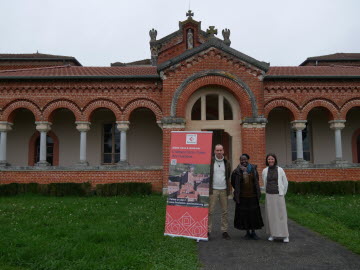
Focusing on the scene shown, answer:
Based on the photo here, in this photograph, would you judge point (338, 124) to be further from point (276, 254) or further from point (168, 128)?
point (276, 254)

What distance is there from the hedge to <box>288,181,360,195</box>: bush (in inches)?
244

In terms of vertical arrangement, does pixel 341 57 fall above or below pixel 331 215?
above

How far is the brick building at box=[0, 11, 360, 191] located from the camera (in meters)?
12.8

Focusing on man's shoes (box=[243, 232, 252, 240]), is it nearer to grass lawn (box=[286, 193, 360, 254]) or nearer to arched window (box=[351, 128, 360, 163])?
grass lawn (box=[286, 193, 360, 254])

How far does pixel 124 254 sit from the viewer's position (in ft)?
16.4

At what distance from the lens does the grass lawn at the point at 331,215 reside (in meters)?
6.55

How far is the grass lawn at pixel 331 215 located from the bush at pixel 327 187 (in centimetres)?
40

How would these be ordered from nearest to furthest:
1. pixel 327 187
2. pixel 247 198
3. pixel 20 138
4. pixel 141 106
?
pixel 247 198
pixel 327 187
pixel 141 106
pixel 20 138

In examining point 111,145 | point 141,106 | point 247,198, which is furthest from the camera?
point 111,145

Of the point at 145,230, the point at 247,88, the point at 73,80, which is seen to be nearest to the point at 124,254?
the point at 145,230

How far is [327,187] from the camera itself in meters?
12.3

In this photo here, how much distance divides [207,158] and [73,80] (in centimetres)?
962

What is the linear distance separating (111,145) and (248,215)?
35.6ft

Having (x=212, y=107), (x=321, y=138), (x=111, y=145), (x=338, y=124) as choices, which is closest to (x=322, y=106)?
(x=338, y=124)
